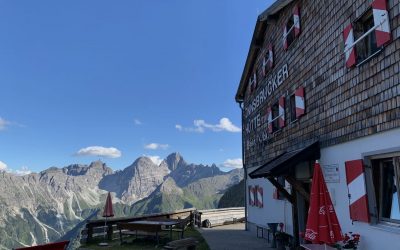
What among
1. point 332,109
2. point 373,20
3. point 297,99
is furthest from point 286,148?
point 373,20

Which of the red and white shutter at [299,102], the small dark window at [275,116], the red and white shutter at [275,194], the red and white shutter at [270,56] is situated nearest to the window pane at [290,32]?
the red and white shutter at [270,56]

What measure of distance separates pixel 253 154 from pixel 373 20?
1135cm

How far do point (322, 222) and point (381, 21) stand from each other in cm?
407

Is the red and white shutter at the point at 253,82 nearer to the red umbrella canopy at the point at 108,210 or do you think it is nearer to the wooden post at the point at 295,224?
the wooden post at the point at 295,224

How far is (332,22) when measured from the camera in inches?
377

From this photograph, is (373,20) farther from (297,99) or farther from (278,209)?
(278,209)

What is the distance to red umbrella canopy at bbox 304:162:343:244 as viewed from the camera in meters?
6.26

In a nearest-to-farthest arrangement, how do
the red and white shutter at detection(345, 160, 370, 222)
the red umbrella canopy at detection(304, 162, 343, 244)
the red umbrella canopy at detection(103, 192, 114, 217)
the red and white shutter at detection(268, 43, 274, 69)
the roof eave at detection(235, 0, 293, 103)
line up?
the red umbrella canopy at detection(304, 162, 343, 244) → the red and white shutter at detection(345, 160, 370, 222) → the roof eave at detection(235, 0, 293, 103) → the red and white shutter at detection(268, 43, 274, 69) → the red umbrella canopy at detection(103, 192, 114, 217)

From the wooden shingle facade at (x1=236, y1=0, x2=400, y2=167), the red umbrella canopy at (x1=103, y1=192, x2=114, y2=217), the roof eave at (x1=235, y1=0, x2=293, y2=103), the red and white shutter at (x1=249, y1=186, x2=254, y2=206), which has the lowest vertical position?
the red umbrella canopy at (x1=103, y1=192, x2=114, y2=217)

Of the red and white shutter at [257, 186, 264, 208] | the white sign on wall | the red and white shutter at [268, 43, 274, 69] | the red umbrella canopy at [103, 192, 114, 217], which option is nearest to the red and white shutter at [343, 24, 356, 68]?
the white sign on wall

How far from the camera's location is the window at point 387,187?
7.15 metres

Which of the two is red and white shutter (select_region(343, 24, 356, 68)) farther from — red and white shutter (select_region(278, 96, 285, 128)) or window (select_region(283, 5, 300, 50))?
red and white shutter (select_region(278, 96, 285, 128))

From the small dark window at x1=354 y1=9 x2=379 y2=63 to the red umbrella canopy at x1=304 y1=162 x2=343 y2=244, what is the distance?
3384 millimetres

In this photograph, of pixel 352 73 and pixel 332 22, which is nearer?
pixel 352 73
